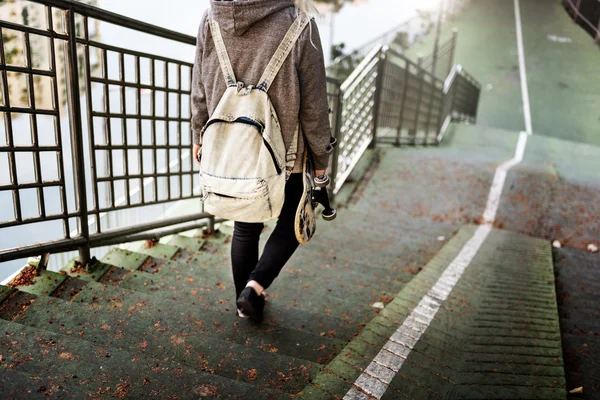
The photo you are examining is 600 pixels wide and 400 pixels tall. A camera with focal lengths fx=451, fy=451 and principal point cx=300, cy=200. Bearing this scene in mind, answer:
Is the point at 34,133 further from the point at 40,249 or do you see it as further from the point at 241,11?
the point at 241,11

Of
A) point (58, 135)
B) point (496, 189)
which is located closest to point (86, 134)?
point (58, 135)

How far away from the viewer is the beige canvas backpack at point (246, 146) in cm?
167

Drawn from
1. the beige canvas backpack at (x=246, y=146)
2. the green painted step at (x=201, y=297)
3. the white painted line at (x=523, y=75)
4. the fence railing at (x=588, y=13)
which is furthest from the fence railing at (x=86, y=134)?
the white painted line at (x=523, y=75)

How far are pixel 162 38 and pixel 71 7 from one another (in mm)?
604

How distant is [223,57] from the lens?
1.73m

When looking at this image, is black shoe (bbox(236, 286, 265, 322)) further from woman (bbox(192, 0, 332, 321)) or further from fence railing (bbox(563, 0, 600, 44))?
fence railing (bbox(563, 0, 600, 44))

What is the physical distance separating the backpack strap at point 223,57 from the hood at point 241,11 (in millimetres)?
49

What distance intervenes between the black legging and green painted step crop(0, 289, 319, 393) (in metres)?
0.33

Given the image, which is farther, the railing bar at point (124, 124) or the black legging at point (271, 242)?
the railing bar at point (124, 124)

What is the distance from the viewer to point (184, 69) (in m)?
2.95

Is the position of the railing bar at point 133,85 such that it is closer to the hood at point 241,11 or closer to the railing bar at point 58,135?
the railing bar at point 58,135

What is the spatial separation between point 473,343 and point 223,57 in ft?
5.32

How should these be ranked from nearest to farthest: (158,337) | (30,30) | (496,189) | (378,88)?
(158,337) → (30,30) → (496,189) → (378,88)

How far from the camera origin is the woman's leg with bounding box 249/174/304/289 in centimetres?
194
